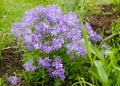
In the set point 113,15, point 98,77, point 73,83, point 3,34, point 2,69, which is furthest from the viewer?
point 113,15

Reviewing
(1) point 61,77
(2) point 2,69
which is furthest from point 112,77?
(2) point 2,69

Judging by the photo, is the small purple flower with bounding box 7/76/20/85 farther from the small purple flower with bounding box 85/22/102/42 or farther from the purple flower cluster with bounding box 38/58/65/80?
the small purple flower with bounding box 85/22/102/42

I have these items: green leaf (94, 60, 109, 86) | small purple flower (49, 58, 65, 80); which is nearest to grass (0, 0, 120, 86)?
green leaf (94, 60, 109, 86)

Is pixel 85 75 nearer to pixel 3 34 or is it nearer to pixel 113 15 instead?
pixel 3 34

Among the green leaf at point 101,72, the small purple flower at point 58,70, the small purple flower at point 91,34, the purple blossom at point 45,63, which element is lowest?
the green leaf at point 101,72

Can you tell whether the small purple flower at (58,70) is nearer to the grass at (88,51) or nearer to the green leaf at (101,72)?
the grass at (88,51)

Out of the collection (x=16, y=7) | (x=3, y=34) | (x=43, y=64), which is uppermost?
(x=16, y=7)

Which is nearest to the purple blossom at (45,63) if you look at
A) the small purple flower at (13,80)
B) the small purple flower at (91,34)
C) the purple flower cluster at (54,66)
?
the purple flower cluster at (54,66)
